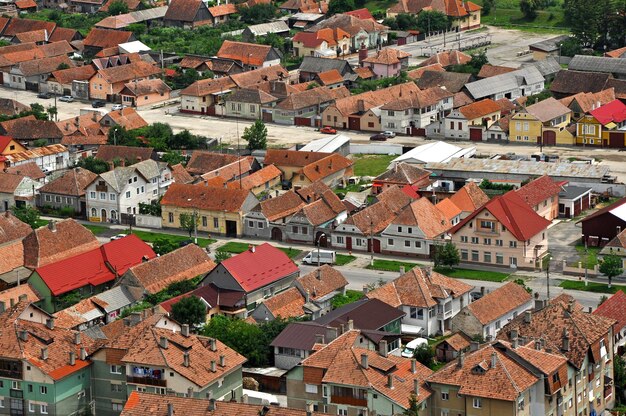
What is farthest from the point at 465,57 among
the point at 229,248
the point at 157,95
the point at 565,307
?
the point at 565,307

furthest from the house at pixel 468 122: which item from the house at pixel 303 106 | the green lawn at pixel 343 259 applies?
the green lawn at pixel 343 259

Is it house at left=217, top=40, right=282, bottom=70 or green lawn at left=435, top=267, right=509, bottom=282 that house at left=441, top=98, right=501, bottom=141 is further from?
green lawn at left=435, top=267, right=509, bottom=282

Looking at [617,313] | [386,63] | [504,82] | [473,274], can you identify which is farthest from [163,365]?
[386,63]

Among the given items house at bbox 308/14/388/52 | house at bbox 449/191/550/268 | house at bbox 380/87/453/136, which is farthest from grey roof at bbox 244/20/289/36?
house at bbox 449/191/550/268

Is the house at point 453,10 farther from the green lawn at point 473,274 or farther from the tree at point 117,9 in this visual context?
the green lawn at point 473,274

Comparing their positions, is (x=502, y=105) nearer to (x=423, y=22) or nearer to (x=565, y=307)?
(x=423, y=22)
